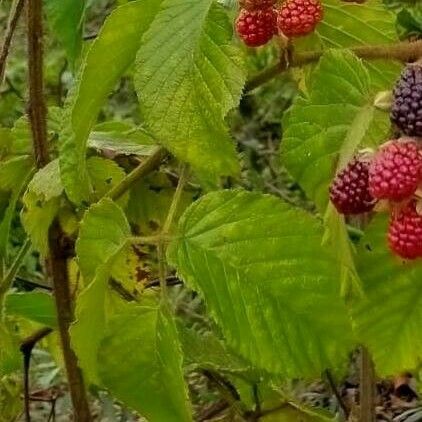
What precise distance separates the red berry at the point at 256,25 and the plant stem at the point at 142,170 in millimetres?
160

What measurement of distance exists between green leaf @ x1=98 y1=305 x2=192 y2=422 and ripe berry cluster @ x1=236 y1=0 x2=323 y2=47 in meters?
0.18

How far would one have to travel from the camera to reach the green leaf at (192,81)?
0.58m

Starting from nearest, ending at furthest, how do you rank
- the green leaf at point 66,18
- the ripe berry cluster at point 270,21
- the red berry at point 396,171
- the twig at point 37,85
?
the red berry at point 396,171
the ripe berry cluster at point 270,21
the twig at point 37,85
the green leaf at point 66,18

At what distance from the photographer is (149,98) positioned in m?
0.59

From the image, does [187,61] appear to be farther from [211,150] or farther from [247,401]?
[247,401]

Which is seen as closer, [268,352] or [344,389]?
[268,352]

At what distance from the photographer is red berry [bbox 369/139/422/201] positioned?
0.47m

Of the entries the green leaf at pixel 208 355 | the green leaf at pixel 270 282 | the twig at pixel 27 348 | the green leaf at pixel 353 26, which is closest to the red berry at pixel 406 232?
the green leaf at pixel 270 282

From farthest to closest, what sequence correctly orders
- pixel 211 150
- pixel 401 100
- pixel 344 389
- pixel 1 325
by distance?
pixel 344 389, pixel 1 325, pixel 211 150, pixel 401 100

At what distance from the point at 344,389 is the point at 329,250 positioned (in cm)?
104

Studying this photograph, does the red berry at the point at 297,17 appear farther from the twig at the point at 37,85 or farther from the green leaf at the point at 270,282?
the twig at the point at 37,85

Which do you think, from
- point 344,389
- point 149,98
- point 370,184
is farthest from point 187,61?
point 344,389

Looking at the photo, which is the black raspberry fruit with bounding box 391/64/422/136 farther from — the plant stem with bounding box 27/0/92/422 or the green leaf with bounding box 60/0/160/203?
the plant stem with bounding box 27/0/92/422

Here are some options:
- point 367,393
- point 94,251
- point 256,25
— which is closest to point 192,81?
point 256,25
